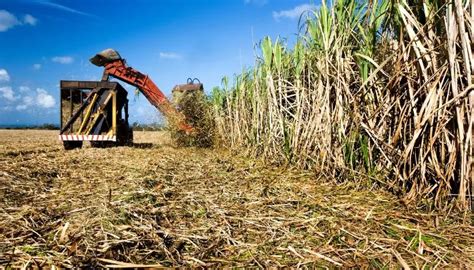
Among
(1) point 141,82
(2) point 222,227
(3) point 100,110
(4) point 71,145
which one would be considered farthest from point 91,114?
(2) point 222,227

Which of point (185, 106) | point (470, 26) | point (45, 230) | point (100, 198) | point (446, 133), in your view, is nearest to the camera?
point (45, 230)

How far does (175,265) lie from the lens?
1634 mm

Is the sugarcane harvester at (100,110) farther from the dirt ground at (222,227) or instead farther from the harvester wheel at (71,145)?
the dirt ground at (222,227)

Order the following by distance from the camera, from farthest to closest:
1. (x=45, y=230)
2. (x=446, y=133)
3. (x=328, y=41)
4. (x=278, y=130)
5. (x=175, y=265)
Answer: (x=278, y=130) → (x=328, y=41) → (x=446, y=133) → (x=45, y=230) → (x=175, y=265)

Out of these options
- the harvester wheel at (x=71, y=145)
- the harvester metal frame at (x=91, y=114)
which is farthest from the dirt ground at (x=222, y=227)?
the harvester wheel at (x=71, y=145)

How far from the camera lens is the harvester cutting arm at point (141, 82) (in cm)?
880

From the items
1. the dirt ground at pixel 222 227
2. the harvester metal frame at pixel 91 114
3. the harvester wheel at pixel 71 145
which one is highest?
the harvester metal frame at pixel 91 114

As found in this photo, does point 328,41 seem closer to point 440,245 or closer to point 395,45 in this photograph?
point 395,45

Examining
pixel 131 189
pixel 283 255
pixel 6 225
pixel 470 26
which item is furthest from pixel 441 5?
pixel 6 225

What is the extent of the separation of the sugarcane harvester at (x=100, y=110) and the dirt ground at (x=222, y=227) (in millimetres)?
5158

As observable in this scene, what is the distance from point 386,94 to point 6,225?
279cm

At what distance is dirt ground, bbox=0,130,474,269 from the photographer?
5.58 ft

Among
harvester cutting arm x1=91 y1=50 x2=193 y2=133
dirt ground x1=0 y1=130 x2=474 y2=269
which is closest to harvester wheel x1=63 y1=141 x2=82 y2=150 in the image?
harvester cutting arm x1=91 y1=50 x2=193 y2=133

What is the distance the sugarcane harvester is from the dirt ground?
516 centimetres
